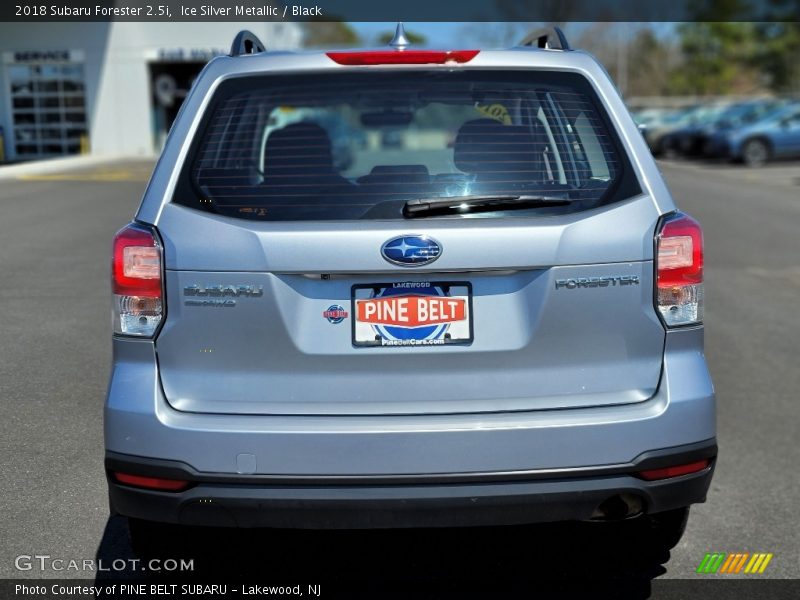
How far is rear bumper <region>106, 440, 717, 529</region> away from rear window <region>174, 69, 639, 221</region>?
0.80m

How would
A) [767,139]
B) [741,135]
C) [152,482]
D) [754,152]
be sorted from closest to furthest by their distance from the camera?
[152,482] < [767,139] < [754,152] < [741,135]

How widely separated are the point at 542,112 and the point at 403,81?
53 centimetres

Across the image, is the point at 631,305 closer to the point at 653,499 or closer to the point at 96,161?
the point at 653,499

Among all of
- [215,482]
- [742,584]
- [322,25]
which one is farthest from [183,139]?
[322,25]

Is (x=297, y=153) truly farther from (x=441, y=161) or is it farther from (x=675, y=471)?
(x=675, y=471)

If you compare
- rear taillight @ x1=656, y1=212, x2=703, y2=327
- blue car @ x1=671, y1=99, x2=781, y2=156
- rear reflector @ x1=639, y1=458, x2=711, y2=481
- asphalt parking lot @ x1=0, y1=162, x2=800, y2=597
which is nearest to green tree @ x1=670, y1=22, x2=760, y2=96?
blue car @ x1=671, y1=99, x2=781, y2=156

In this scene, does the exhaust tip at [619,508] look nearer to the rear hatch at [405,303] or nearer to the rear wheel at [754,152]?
the rear hatch at [405,303]

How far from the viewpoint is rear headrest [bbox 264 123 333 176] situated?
344 centimetres

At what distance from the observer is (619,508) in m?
3.27

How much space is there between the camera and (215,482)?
3.12 m

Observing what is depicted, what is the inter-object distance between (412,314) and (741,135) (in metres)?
28.9

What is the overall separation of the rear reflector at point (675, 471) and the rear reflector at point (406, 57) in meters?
1.42

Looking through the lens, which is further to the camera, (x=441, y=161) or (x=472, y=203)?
(x=441, y=161)

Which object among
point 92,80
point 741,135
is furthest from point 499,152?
point 92,80
